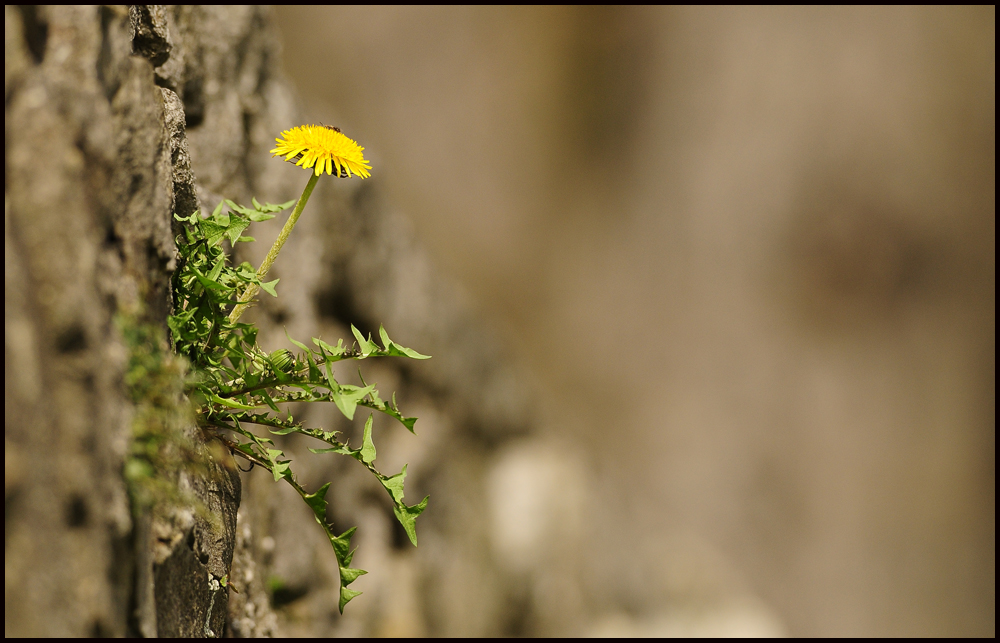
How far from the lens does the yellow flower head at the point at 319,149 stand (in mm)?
720

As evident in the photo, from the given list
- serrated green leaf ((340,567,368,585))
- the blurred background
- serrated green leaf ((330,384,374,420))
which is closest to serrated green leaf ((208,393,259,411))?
→ serrated green leaf ((330,384,374,420))

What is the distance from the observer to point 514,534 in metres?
2.24

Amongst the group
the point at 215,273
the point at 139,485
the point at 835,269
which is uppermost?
the point at 835,269

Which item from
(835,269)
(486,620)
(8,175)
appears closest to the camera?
(8,175)

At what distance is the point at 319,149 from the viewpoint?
731mm

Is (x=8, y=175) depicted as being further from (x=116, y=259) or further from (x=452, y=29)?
(x=452, y=29)

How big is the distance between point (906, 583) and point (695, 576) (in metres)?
2.24

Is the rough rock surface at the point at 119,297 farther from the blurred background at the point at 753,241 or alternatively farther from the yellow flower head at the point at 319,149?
the blurred background at the point at 753,241

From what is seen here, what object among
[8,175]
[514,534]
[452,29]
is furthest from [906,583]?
[8,175]

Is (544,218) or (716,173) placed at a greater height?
(716,173)

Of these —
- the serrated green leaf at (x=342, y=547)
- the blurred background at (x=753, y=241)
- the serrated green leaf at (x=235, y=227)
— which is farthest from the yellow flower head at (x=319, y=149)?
the blurred background at (x=753, y=241)

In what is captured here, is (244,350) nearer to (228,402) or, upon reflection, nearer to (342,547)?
(228,402)

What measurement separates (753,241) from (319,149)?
4039 mm

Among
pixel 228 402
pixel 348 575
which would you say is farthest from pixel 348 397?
pixel 348 575
